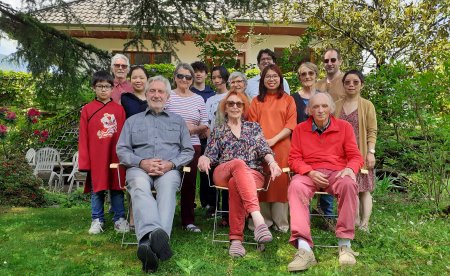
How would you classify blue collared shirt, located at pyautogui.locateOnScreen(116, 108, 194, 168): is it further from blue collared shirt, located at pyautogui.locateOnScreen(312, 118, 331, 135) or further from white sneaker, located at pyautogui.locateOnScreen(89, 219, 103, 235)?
blue collared shirt, located at pyautogui.locateOnScreen(312, 118, 331, 135)

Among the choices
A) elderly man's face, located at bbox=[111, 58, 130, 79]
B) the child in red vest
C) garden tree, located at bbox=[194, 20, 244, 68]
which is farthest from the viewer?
garden tree, located at bbox=[194, 20, 244, 68]

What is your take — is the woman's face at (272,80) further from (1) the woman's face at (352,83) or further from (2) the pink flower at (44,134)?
(2) the pink flower at (44,134)

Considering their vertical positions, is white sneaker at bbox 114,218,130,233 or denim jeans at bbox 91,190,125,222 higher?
denim jeans at bbox 91,190,125,222

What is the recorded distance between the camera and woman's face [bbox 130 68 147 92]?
4.66m

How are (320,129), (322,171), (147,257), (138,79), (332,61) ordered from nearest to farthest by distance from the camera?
(147,257), (322,171), (320,129), (138,79), (332,61)

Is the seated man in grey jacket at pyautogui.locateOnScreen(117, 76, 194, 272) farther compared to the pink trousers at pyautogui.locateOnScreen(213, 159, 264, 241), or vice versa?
the pink trousers at pyautogui.locateOnScreen(213, 159, 264, 241)

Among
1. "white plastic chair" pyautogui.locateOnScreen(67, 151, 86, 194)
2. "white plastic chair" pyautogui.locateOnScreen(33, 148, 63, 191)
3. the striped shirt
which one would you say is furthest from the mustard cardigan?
"white plastic chair" pyautogui.locateOnScreen(33, 148, 63, 191)

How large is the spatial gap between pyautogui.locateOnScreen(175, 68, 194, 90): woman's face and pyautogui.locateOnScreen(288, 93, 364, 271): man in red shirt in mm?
1293

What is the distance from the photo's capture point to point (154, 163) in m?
4.17

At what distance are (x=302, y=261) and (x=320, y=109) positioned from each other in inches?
55.2

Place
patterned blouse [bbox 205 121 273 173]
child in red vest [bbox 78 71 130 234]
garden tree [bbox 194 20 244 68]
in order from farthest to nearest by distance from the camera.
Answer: garden tree [bbox 194 20 244 68]
child in red vest [bbox 78 71 130 234]
patterned blouse [bbox 205 121 273 173]

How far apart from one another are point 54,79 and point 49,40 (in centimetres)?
55

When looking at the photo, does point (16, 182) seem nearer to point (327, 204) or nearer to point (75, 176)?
Result: point (75, 176)

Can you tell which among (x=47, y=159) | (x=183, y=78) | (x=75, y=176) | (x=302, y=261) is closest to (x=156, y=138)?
Result: (x=183, y=78)
